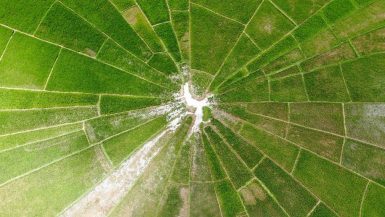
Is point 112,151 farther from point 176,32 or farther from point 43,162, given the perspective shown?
point 176,32

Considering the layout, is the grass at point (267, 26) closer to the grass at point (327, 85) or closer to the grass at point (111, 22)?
the grass at point (327, 85)

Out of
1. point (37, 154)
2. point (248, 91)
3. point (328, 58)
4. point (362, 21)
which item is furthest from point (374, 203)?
point (37, 154)

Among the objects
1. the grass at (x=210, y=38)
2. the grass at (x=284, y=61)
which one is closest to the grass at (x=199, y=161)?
the grass at (x=210, y=38)

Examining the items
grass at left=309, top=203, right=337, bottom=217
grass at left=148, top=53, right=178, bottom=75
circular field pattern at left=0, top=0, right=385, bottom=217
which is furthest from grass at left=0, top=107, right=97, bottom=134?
grass at left=309, top=203, right=337, bottom=217

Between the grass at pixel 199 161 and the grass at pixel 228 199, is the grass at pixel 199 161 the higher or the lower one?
the higher one

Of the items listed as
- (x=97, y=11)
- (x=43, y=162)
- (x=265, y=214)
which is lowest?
(x=265, y=214)

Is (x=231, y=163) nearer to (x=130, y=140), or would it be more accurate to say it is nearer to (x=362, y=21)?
(x=130, y=140)

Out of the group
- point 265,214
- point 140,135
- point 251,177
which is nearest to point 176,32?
point 140,135

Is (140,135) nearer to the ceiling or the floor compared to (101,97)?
nearer to the floor
